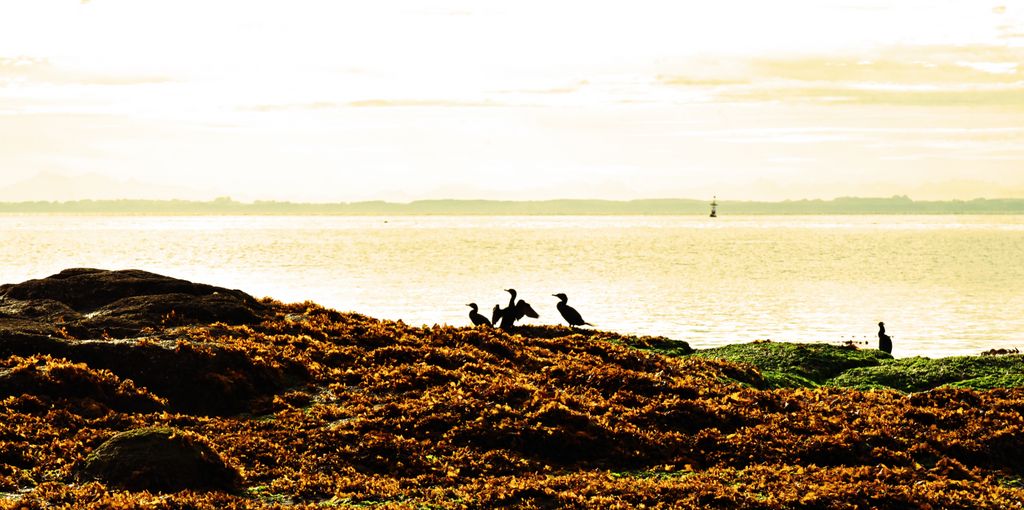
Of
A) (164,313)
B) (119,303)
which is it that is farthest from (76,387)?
(119,303)

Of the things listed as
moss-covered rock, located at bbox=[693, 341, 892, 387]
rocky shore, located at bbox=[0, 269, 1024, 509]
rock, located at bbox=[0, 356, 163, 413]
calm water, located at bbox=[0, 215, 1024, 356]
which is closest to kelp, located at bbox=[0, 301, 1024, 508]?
rocky shore, located at bbox=[0, 269, 1024, 509]

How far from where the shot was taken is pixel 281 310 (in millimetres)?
29672

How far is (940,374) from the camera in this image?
29.6 m

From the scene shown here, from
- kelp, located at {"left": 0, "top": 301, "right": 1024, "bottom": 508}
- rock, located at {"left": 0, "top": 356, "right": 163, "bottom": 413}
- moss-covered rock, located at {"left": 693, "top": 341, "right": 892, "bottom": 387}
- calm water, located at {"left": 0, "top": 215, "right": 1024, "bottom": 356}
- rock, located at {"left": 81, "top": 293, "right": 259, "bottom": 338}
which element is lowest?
calm water, located at {"left": 0, "top": 215, "right": 1024, "bottom": 356}

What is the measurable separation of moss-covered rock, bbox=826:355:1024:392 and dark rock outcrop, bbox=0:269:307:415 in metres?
16.6

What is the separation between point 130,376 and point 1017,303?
214ft

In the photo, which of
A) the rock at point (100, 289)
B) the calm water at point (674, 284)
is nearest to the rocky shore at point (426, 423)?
the rock at point (100, 289)

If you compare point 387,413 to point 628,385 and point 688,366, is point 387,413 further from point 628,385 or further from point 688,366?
point 688,366

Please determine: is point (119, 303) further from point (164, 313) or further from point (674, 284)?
point (674, 284)

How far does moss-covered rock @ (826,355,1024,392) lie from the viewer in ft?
93.2

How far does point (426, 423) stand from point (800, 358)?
56.4 ft

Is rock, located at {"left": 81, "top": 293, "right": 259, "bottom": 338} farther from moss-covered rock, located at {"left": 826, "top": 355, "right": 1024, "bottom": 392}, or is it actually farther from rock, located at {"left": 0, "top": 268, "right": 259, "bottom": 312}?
moss-covered rock, located at {"left": 826, "top": 355, "right": 1024, "bottom": 392}

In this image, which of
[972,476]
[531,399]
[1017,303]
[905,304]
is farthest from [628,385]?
[1017,303]

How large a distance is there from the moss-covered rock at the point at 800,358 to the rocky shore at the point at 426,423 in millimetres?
2636
